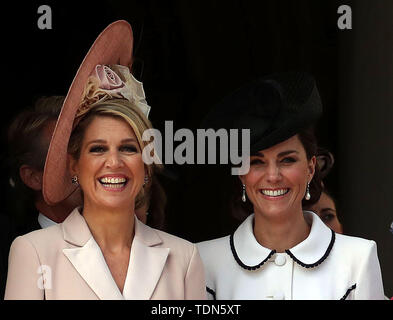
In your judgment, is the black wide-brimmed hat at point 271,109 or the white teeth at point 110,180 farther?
the black wide-brimmed hat at point 271,109

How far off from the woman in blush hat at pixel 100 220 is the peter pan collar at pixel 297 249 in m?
0.23

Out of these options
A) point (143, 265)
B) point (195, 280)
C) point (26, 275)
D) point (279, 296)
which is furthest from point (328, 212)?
point (26, 275)

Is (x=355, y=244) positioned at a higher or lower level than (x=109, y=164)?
lower

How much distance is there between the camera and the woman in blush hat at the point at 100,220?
3.23 metres

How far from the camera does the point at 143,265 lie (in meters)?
3.34

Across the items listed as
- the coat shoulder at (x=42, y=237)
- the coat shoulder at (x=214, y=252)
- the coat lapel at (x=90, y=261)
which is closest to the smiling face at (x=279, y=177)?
the coat shoulder at (x=214, y=252)

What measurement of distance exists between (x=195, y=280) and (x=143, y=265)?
225 millimetres

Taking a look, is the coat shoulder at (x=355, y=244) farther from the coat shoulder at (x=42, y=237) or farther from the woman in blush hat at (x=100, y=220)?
the coat shoulder at (x=42, y=237)

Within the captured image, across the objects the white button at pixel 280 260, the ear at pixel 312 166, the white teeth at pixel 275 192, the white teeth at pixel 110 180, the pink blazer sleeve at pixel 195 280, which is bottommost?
the pink blazer sleeve at pixel 195 280

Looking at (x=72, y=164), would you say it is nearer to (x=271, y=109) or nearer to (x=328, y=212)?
(x=271, y=109)

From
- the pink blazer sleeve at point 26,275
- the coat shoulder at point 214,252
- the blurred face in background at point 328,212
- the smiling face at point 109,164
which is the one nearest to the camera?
the pink blazer sleeve at point 26,275
